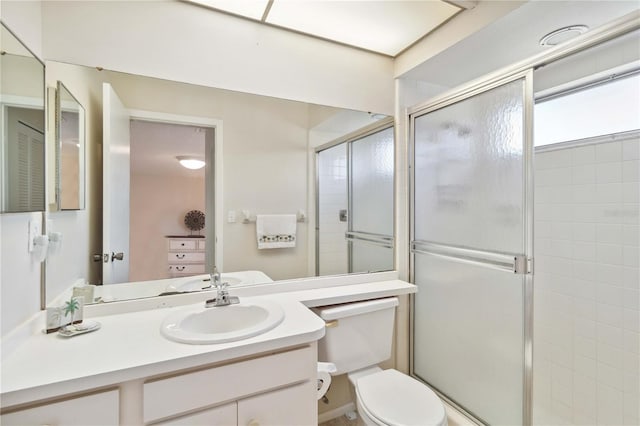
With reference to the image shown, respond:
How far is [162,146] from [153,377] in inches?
40.4

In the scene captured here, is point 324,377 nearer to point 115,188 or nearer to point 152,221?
point 152,221

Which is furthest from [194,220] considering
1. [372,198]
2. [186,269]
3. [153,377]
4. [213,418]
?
[372,198]

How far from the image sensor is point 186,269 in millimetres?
1476

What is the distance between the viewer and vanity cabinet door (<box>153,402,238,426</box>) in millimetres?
920

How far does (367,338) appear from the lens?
5.38 feet

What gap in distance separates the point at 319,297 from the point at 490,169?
1.10 m

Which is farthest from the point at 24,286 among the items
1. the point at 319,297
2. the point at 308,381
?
the point at 319,297

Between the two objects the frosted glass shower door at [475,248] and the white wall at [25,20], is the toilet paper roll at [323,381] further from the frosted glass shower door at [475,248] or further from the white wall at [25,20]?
the white wall at [25,20]

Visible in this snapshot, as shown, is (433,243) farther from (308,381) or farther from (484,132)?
(308,381)

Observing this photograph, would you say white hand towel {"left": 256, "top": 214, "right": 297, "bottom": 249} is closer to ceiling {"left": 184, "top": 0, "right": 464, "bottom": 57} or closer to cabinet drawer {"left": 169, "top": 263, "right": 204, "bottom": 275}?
cabinet drawer {"left": 169, "top": 263, "right": 204, "bottom": 275}

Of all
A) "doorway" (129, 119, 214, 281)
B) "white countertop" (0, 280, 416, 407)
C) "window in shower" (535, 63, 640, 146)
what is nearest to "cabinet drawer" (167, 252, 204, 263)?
"doorway" (129, 119, 214, 281)

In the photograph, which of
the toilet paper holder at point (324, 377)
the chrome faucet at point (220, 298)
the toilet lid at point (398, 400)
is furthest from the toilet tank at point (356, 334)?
the chrome faucet at point (220, 298)

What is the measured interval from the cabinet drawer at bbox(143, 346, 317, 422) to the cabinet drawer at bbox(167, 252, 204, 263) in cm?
66

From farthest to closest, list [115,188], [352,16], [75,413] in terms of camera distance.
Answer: [352,16], [115,188], [75,413]
